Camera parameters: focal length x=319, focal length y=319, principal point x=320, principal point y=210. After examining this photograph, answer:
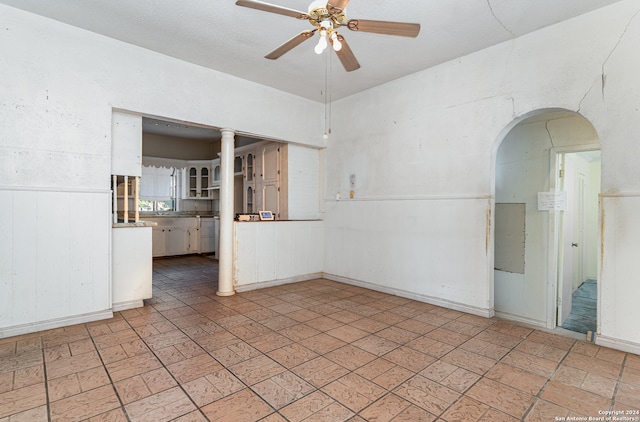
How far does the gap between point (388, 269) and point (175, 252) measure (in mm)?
5698

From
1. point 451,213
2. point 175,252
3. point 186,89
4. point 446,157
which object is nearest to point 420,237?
point 451,213

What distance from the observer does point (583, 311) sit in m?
5.03

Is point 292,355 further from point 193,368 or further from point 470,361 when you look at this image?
point 470,361

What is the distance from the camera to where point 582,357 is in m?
2.70

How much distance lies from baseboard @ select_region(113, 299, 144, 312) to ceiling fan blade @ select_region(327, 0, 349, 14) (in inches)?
151

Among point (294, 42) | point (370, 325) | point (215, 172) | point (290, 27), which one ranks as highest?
point (290, 27)

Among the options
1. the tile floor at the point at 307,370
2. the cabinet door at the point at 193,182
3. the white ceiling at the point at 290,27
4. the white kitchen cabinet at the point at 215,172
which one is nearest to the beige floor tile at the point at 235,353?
the tile floor at the point at 307,370

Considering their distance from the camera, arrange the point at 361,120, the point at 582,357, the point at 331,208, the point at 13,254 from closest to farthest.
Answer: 1. the point at 582,357
2. the point at 13,254
3. the point at 361,120
4. the point at 331,208

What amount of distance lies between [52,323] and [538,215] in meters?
5.82

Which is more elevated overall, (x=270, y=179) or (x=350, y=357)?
(x=270, y=179)

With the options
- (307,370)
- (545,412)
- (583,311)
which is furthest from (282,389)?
(583,311)

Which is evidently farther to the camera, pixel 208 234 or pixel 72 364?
pixel 208 234

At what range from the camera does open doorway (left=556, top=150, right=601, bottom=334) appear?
4231 mm

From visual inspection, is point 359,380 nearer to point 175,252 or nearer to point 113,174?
point 113,174
